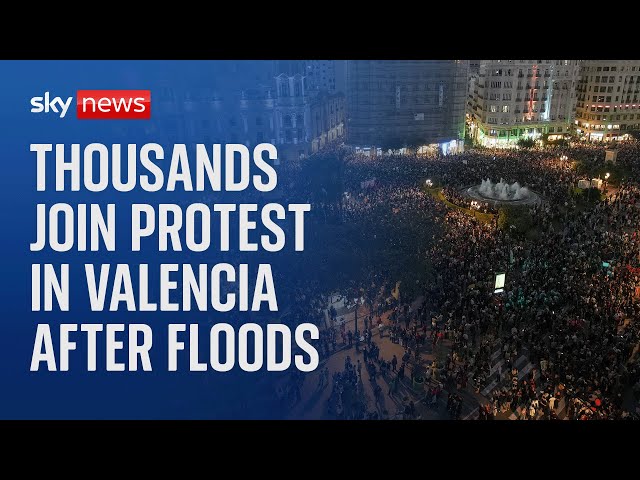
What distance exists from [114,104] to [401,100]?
146 ft

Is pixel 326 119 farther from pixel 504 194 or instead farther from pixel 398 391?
pixel 398 391

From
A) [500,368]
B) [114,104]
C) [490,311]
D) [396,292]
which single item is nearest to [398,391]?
[500,368]

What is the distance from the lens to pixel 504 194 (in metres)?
29.2

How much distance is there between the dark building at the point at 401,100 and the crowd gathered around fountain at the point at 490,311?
90.2 ft

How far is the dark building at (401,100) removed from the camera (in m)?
53.1

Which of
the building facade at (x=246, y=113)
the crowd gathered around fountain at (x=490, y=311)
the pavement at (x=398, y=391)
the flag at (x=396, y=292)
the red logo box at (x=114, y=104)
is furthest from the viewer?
the building facade at (x=246, y=113)

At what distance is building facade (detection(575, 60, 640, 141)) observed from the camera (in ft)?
187

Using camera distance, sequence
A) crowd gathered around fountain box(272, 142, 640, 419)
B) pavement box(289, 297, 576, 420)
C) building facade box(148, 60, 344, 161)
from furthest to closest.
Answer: building facade box(148, 60, 344, 161) → crowd gathered around fountain box(272, 142, 640, 419) → pavement box(289, 297, 576, 420)

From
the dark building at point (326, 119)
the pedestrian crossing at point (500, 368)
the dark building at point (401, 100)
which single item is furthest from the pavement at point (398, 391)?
the dark building at point (401, 100)

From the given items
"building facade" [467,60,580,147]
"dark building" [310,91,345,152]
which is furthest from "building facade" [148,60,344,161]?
"building facade" [467,60,580,147]

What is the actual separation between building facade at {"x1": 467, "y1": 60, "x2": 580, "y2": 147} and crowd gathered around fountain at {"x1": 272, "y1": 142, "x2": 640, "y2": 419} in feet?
98.8

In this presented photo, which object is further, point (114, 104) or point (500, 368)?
point (500, 368)

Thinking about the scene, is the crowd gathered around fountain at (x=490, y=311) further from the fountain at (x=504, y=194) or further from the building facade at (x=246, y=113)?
the building facade at (x=246, y=113)

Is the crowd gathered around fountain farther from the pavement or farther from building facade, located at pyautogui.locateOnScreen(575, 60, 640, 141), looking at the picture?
building facade, located at pyautogui.locateOnScreen(575, 60, 640, 141)
